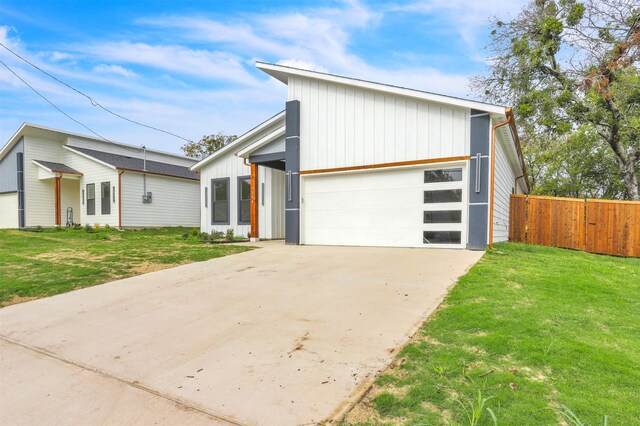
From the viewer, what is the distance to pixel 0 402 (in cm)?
252

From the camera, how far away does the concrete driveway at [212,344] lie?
2.33 meters

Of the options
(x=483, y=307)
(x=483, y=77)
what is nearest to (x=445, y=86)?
(x=483, y=77)

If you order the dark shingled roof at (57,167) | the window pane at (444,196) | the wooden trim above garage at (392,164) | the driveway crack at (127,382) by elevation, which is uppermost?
the dark shingled roof at (57,167)

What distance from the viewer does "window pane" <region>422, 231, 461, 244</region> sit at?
799 centimetres

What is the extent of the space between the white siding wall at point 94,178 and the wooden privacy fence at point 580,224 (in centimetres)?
1725

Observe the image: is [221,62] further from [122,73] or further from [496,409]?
[496,409]

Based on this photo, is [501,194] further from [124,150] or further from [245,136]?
[124,150]

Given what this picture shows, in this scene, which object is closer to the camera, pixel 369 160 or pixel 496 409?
pixel 496 409

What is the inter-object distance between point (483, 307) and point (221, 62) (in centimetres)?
1439

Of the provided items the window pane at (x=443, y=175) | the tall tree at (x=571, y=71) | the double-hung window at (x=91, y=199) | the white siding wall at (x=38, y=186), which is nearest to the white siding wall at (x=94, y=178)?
the double-hung window at (x=91, y=199)

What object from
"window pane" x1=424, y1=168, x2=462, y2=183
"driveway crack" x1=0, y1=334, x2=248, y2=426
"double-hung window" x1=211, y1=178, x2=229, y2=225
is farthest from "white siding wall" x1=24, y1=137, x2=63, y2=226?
"window pane" x1=424, y1=168, x2=462, y2=183

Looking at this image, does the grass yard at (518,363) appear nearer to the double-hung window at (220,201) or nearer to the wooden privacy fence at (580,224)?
the wooden privacy fence at (580,224)

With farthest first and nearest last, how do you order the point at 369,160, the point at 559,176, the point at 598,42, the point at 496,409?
1. the point at 559,176
2. the point at 598,42
3. the point at 369,160
4. the point at 496,409

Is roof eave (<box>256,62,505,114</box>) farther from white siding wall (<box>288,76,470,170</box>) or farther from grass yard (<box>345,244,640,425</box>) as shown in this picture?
grass yard (<box>345,244,640,425</box>)
